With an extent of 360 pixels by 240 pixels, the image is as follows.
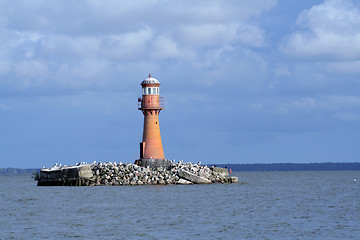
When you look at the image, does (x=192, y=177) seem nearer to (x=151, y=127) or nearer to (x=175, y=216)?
(x=151, y=127)

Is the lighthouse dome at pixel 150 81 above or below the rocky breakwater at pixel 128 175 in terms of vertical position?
above

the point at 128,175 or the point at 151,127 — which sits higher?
the point at 151,127

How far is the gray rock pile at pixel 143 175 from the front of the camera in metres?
61.1

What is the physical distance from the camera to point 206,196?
50781 millimetres

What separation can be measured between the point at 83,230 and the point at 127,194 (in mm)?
21140

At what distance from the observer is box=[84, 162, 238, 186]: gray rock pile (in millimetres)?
61125

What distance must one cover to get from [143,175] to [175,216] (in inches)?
920

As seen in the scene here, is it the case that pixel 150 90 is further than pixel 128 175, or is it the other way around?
pixel 150 90

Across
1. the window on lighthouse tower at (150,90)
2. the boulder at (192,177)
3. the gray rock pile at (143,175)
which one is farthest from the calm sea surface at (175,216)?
the window on lighthouse tower at (150,90)

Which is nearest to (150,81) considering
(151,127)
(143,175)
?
(151,127)

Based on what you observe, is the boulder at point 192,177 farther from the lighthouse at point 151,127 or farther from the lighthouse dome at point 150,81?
the lighthouse dome at point 150,81

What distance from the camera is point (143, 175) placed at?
200 ft

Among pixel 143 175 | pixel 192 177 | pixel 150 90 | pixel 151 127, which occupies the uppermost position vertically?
pixel 150 90

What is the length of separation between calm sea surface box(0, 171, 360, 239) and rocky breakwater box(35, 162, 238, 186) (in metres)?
5.93
